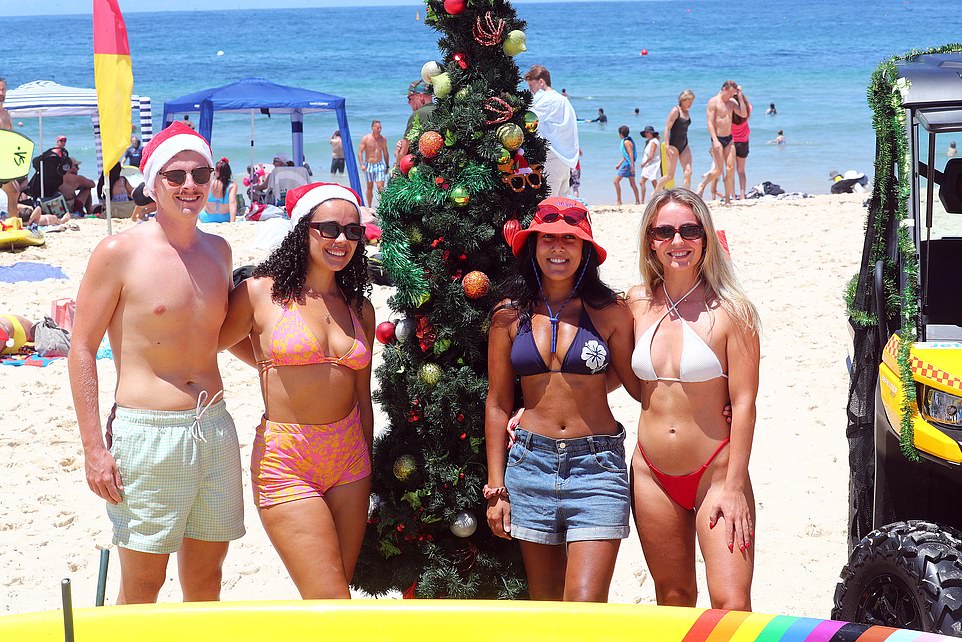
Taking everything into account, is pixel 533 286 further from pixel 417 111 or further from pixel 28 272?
pixel 28 272

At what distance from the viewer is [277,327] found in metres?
3.28

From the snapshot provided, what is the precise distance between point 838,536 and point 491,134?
9.55ft

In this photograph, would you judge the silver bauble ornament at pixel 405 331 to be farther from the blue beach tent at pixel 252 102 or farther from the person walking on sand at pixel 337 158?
the person walking on sand at pixel 337 158

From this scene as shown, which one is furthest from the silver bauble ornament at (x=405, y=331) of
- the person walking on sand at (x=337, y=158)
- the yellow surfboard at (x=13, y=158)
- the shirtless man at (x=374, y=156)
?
the person walking on sand at (x=337, y=158)

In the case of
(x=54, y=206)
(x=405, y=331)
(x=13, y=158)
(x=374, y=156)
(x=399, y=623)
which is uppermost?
(x=374, y=156)

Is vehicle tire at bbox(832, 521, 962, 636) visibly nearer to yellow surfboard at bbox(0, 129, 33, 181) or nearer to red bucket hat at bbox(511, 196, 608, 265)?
red bucket hat at bbox(511, 196, 608, 265)

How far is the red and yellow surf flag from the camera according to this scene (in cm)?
1008

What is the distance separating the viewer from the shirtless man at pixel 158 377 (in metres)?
3.17

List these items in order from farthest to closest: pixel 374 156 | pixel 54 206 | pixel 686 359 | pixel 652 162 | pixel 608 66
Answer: pixel 608 66, pixel 374 156, pixel 652 162, pixel 54 206, pixel 686 359

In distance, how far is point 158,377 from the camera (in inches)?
127

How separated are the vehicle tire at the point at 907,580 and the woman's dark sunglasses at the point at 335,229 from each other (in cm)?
197

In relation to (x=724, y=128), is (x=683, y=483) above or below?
below

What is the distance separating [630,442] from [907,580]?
11.2ft

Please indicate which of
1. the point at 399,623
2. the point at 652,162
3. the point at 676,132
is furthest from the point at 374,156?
the point at 399,623
